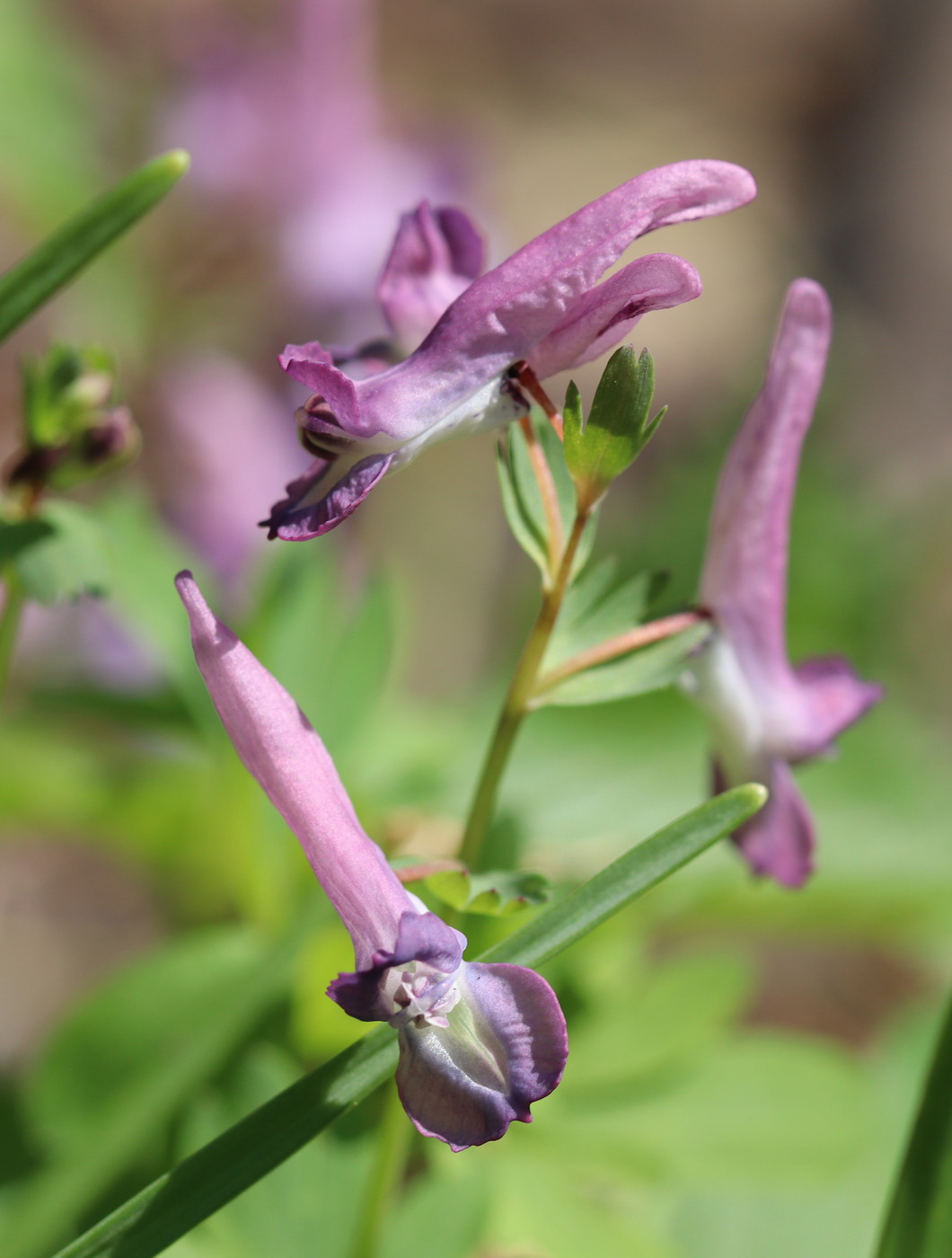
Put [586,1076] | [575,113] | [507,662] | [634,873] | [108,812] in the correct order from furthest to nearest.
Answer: [575,113] < [507,662] < [108,812] < [586,1076] < [634,873]

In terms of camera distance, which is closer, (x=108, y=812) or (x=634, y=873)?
(x=634, y=873)

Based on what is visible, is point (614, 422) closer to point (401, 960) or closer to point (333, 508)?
point (333, 508)

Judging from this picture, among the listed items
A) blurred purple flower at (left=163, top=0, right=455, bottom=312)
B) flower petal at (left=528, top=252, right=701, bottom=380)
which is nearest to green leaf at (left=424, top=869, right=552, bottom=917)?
flower petal at (left=528, top=252, right=701, bottom=380)

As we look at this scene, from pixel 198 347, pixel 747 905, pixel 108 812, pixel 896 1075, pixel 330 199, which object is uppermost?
pixel 330 199

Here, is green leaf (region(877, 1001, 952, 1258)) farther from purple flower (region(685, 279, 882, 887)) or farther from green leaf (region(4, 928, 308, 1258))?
green leaf (region(4, 928, 308, 1258))

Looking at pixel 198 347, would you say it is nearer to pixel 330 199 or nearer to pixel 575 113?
pixel 330 199

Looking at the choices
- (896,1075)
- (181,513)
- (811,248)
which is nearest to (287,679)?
(896,1075)

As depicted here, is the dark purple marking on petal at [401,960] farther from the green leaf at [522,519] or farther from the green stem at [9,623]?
the green stem at [9,623]
